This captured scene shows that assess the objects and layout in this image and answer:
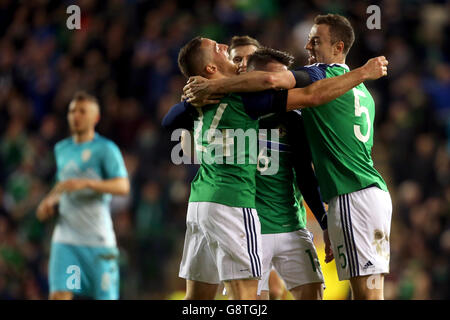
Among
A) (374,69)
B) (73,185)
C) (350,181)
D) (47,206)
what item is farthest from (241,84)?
(47,206)

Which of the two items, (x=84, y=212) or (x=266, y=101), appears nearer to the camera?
(x=266, y=101)

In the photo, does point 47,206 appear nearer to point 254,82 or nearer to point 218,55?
point 218,55

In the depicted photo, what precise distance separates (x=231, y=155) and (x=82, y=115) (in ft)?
9.98

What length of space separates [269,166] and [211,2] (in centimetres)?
734

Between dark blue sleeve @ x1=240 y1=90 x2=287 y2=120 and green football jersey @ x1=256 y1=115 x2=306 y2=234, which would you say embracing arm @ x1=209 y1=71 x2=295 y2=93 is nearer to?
dark blue sleeve @ x1=240 y1=90 x2=287 y2=120

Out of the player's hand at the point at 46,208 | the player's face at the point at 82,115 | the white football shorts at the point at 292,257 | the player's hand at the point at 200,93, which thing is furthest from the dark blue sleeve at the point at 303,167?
the player's face at the point at 82,115

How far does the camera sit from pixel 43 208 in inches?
242

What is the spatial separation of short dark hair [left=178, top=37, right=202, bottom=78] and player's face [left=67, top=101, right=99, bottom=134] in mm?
2544

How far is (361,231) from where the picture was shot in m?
3.96

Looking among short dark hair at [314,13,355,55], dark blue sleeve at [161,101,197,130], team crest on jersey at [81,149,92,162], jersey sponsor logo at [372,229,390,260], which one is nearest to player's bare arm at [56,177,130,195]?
team crest on jersey at [81,149,92,162]

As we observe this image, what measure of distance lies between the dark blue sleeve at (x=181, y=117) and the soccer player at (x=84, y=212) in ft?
7.14

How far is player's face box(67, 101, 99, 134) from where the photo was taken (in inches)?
256

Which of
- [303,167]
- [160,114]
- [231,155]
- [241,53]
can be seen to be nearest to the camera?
[231,155]

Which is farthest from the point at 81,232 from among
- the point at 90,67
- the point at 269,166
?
the point at 90,67
